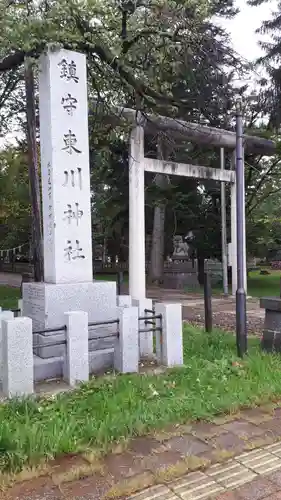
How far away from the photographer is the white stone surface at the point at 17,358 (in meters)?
3.94

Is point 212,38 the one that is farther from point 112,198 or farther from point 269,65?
point 112,198

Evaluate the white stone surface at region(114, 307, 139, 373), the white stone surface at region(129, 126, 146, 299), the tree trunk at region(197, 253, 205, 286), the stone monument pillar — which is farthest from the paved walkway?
the tree trunk at region(197, 253, 205, 286)

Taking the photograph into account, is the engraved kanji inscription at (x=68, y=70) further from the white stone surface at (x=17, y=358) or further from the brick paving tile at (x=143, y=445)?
the brick paving tile at (x=143, y=445)

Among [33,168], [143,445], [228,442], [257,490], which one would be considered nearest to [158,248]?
[33,168]

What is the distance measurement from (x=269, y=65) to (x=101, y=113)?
10131 mm

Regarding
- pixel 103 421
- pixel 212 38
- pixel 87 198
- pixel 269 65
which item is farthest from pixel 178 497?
pixel 269 65

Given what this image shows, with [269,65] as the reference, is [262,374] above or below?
below

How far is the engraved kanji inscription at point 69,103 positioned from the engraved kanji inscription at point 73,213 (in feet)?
3.88

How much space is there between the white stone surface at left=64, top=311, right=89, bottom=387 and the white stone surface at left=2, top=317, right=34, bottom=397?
0.45 meters

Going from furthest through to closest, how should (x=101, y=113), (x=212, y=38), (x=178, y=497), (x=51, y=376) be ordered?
(x=101, y=113) → (x=212, y=38) → (x=51, y=376) → (x=178, y=497)

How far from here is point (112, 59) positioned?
563 centimetres

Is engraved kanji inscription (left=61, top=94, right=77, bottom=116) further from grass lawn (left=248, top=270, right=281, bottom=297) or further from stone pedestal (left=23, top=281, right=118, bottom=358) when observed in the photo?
grass lawn (left=248, top=270, right=281, bottom=297)

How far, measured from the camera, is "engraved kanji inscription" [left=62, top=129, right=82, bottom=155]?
17.1 feet

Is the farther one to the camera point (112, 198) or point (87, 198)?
point (112, 198)
